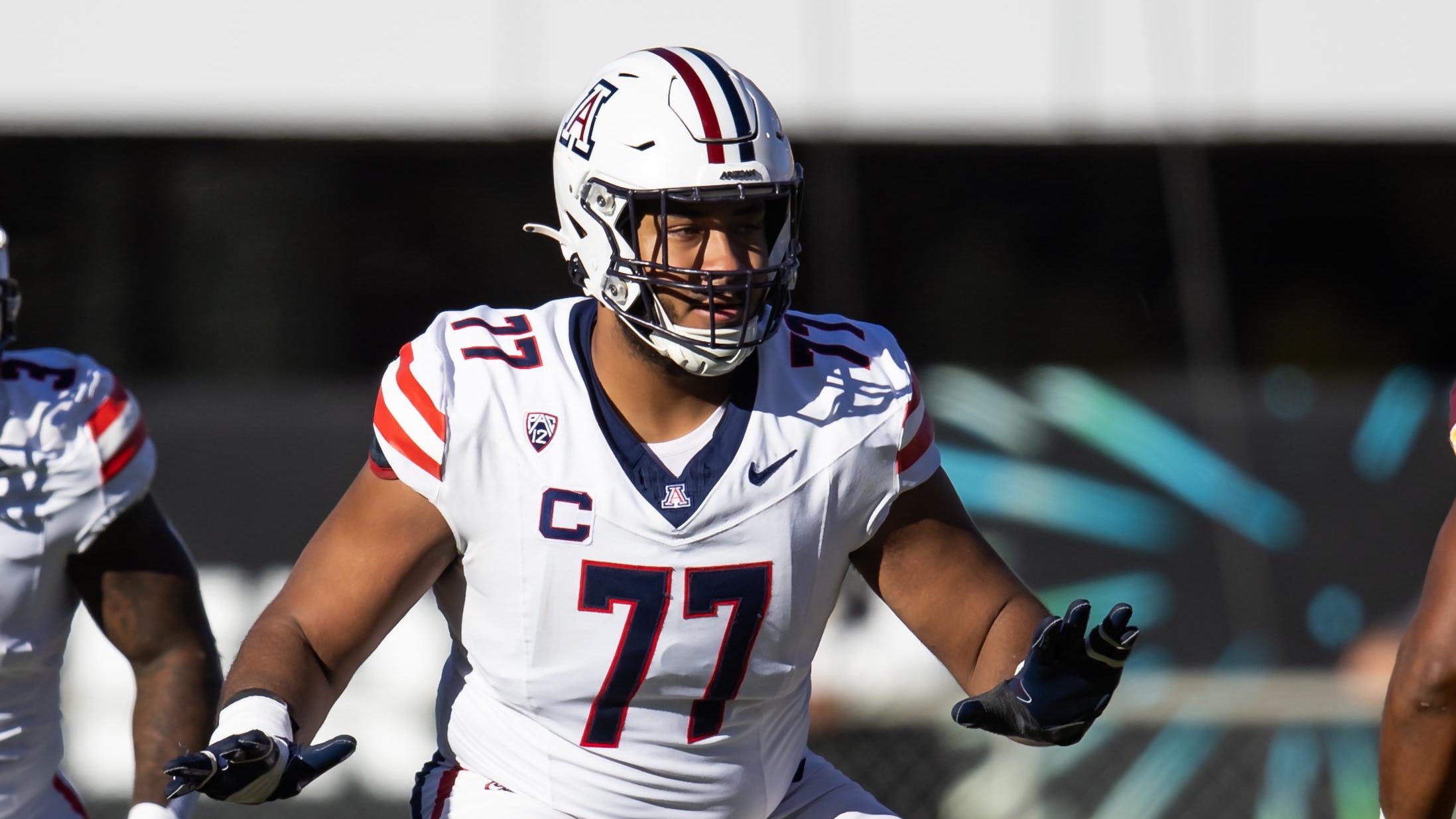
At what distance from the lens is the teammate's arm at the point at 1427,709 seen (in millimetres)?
2543

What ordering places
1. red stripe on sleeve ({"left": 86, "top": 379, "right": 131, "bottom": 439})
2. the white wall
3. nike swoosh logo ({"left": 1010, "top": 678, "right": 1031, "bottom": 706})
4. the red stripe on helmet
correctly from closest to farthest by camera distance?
nike swoosh logo ({"left": 1010, "top": 678, "right": 1031, "bottom": 706}) → the red stripe on helmet → red stripe on sleeve ({"left": 86, "top": 379, "right": 131, "bottom": 439}) → the white wall

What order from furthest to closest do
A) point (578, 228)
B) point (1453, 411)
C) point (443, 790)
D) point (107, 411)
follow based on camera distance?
point (107, 411) → point (578, 228) → point (443, 790) → point (1453, 411)

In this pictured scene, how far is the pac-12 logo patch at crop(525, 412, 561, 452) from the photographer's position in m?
2.82

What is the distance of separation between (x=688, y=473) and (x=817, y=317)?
1.65 ft

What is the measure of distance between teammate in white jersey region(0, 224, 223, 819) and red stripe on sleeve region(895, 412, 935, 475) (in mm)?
1405

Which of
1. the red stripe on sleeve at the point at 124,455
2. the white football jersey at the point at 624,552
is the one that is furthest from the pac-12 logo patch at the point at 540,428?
the red stripe on sleeve at the point at 124,455

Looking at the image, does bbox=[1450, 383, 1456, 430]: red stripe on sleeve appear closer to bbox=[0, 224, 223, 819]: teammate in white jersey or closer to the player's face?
the player's face

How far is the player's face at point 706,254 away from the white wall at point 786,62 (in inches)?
199

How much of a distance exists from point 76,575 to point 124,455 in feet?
0.77

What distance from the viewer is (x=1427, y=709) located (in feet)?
8.45

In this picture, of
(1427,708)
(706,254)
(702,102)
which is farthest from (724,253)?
(1427,708)

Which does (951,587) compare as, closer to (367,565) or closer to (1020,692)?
(1020,692)

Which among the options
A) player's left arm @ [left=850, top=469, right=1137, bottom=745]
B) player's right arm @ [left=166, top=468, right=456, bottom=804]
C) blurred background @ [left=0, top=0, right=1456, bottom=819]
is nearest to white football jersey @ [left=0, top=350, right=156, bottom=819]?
player's right arm @ [left=166, top=468, right=456, bottom=804]

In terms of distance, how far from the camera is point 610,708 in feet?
9.32
